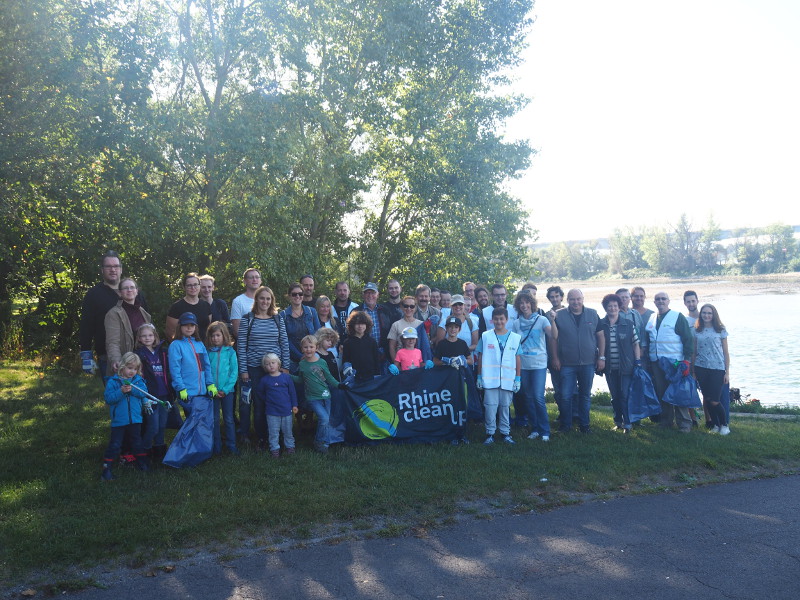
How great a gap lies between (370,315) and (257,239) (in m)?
6.25

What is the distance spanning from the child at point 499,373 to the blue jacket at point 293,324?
2.30 metres

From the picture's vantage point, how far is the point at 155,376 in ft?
22.6

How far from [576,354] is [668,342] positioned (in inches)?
59.3

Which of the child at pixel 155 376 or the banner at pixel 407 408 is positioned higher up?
the child at pixel 155 376

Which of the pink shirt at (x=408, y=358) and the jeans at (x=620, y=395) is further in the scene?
the jeans at (x=620, y=395)

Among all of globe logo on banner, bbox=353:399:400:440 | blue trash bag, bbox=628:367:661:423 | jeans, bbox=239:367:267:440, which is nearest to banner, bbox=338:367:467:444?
globe logo on banner, bbox=353:399:400:440

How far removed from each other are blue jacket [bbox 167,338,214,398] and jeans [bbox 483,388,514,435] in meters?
3.54

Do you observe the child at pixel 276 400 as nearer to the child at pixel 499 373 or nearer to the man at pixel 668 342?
the child at pixel 499 373

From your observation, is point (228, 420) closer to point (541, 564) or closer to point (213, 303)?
point (213, 303)

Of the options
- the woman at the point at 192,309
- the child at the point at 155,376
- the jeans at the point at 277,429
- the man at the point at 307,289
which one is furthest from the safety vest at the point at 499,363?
the child at the point at 155,376

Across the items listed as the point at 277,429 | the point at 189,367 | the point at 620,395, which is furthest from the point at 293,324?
the point at 620,395

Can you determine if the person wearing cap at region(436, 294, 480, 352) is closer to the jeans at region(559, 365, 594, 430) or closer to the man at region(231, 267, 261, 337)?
the jeans at region(559, 365, 594, 430)

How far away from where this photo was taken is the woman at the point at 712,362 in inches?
347

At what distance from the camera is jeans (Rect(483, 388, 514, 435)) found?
8.09 metres
